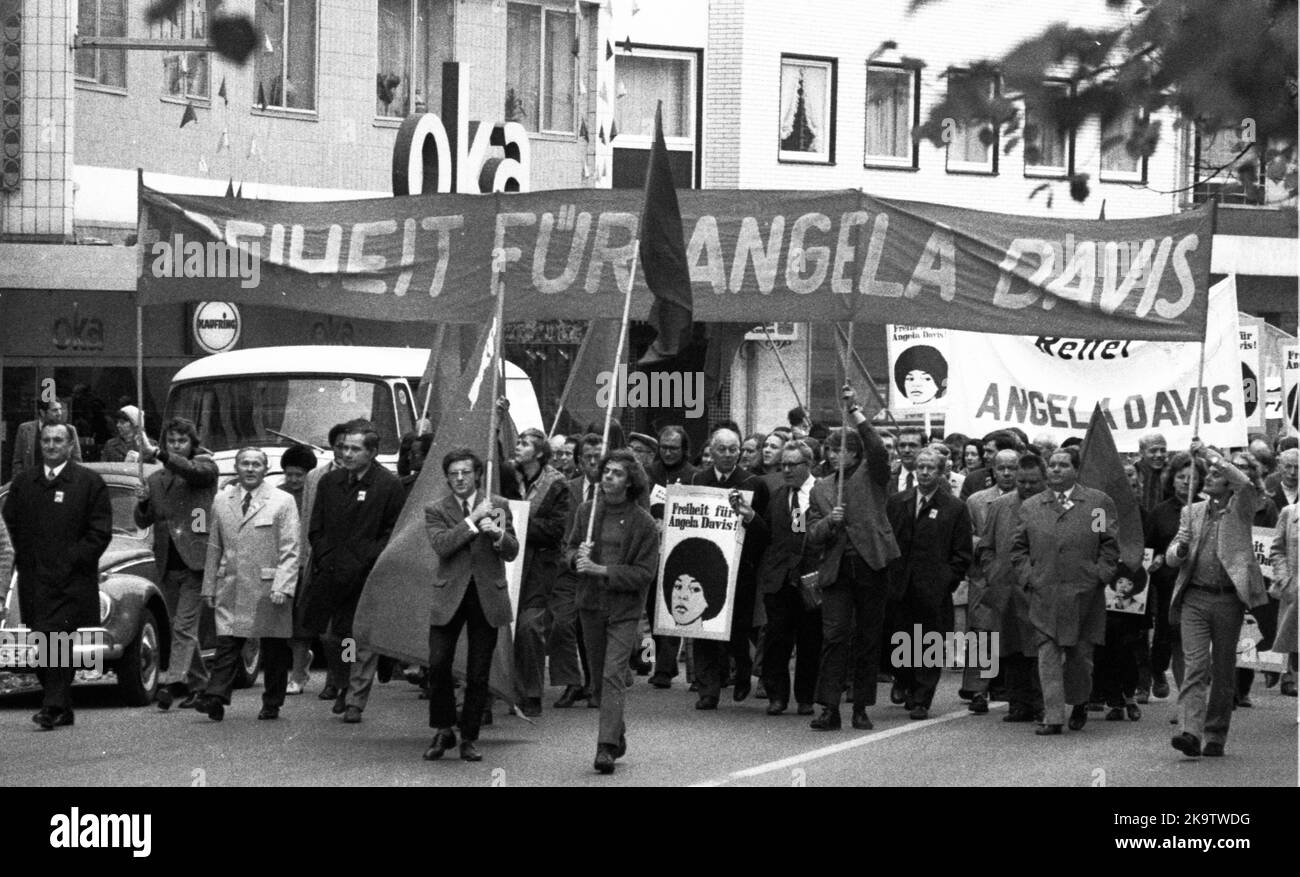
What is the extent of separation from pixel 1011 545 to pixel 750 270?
2.55m

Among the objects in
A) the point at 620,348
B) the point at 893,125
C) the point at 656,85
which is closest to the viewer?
the point at 620,348

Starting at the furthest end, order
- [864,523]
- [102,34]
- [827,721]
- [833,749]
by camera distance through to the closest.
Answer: [102,34] < [864,523] < [827,721] < [833,749]

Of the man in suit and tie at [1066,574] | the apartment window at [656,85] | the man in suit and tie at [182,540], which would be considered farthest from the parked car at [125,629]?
the apartment window at [656,85]

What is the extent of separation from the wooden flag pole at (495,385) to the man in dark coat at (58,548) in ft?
8.10

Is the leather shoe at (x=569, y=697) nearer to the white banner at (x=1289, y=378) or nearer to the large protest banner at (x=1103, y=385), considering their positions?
the large protest banner at (x=1103, y=385)

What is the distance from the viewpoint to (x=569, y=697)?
16.3 metres

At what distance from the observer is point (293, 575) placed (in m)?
14.9

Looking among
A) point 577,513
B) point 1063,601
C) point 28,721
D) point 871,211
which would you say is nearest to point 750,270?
point 871,211

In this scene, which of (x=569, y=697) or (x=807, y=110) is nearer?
(x=569, y=697)

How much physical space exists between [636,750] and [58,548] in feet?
12.5

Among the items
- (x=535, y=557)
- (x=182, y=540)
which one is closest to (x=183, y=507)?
(x=182, y=540)

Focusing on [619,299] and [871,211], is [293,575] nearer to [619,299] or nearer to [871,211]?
[619,299]

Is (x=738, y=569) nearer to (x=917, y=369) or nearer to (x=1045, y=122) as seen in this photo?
(x=917, y=369)

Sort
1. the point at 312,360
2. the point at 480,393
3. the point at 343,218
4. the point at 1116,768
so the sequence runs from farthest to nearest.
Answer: the point at 312,360, the point at 343,218, the point at 480,393, the point at 1116,768
